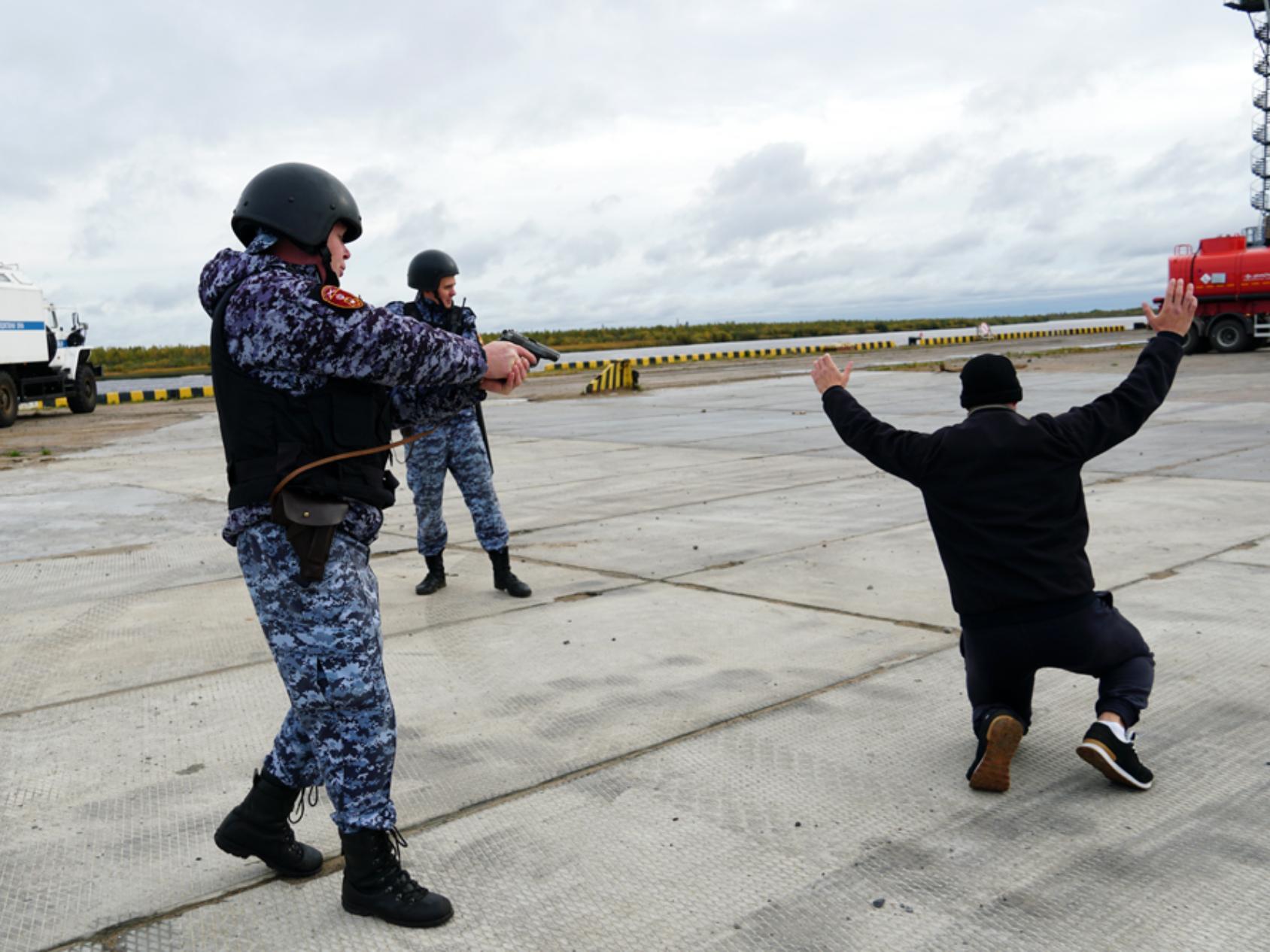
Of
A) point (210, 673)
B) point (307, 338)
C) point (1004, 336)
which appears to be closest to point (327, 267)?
point (307, 338)

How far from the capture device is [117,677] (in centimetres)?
513

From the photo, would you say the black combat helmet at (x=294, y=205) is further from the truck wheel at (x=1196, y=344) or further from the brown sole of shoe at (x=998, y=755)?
the truck wheel at (x=1196, y=344)

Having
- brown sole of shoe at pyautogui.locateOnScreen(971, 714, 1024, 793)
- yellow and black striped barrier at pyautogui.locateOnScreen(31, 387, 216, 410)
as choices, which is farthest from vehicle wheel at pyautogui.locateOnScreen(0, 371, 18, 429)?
brown sole of shoe at pyautogui.locateOnScreen(971, 714, 1024, 793)

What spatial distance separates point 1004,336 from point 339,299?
2088 inches

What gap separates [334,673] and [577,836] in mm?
943

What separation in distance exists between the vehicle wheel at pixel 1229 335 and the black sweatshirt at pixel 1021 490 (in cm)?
2608

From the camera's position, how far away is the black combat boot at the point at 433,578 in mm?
6621

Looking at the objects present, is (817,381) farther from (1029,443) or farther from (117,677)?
(117,677)

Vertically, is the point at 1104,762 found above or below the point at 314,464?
below

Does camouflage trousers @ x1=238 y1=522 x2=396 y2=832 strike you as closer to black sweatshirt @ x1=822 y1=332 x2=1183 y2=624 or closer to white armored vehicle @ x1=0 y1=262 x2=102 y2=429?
black sweatshirt @ x1=822 y1=332 x2=1183 y2=624

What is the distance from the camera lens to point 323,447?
9.45ft

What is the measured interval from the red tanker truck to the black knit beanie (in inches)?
999

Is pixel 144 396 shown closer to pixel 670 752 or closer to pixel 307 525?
pixel 670 752

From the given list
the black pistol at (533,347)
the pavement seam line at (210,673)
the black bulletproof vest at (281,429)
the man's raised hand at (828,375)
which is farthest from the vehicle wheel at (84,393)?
the black bulletproof vest at (281,429)
